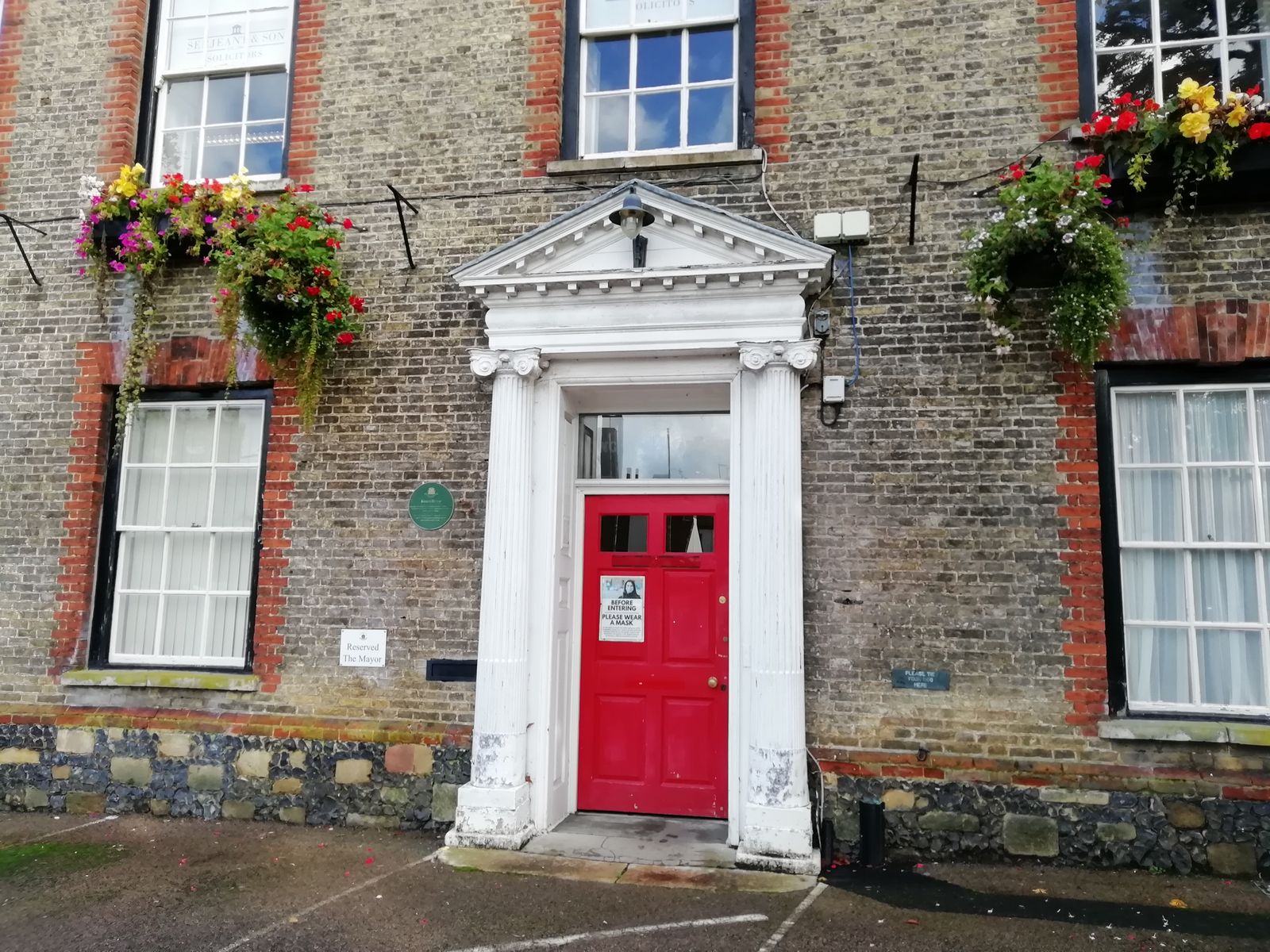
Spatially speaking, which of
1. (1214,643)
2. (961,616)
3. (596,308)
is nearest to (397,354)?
(596,308)

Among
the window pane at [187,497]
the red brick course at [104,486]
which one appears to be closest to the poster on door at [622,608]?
the red brick course at [104,486]

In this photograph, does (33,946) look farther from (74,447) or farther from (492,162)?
(492,162)

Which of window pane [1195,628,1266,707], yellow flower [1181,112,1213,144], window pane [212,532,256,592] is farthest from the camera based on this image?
window pane [212,532,256,592]

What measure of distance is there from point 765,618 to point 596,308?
2.41 meters

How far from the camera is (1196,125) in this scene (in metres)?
5.39

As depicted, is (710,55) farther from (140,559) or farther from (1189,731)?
(140,559)

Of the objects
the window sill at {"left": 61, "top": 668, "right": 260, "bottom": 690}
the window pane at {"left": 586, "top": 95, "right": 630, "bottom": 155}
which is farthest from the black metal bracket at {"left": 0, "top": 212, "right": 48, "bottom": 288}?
the window pane at {"left": 586, "top": 95, "right": 630, "bottom": 155}

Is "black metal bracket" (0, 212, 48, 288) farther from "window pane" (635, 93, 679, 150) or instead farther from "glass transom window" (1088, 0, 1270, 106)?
"glass transom window" (1088, 0, 1270, 106)

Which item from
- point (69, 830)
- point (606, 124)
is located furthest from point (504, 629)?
point (606, 124)

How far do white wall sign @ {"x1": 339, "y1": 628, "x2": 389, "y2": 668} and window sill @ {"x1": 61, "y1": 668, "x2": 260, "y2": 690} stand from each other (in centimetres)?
69

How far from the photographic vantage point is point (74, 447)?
6965mm

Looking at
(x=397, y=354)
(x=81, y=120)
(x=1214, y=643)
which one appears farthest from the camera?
(x=81, y=120)

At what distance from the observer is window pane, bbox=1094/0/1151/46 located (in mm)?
6191

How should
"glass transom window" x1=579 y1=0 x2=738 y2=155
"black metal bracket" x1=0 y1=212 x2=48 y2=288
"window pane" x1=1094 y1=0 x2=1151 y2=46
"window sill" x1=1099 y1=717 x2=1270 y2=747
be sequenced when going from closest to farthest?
1. "window sill" x1=1099 y1=717 x2=1270 y2=747
2. "window pane" x1=1094 y1=0 x2=1151 y2=46
3. "glass transom window" x1=579 y1=0 x2=738 y2=155
4. "black metal bracket" x1=0 y1=212 x2=48 y2=288
